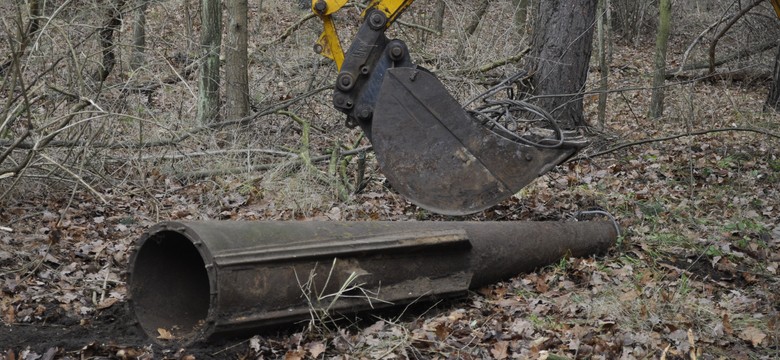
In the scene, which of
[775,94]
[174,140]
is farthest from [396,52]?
[775,94]

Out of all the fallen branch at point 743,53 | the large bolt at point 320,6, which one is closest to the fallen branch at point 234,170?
the large bolt at point 320,6

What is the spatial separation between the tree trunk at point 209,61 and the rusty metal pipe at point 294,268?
5.03 meters

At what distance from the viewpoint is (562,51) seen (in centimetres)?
950

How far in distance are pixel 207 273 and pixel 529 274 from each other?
236 centimetres

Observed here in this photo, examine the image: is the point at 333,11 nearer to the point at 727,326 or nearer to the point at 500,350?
the point at 500,350

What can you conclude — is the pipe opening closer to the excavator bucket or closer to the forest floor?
the forest floor

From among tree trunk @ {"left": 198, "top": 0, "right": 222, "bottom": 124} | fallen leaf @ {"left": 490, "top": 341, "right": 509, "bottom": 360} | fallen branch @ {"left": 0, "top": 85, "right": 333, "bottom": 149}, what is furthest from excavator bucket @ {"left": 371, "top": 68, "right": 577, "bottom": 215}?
tree trunk @ {"left": 198, "top": 0, "right": 222, "bottom": 124}

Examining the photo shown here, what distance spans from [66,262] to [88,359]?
187 centimetres

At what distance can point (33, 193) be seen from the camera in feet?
24.1

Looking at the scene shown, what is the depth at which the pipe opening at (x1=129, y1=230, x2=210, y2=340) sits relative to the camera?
15.5ft

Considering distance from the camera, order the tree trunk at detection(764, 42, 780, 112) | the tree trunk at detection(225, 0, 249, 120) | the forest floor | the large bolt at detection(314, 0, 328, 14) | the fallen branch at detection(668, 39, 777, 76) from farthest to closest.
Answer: the fallen branch at detection(668, 39, 777, 76) < the tree trunk at detection(764, 42, 780, 112) < the tree trunk at detection(225, 0, 249, 120) < the large bolt at detection(314, 0, 328, 14) < the forest floor

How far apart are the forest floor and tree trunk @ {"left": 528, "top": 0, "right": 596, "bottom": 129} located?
24.5 inches

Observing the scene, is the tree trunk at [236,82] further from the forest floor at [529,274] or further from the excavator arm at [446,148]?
the excavator arm at [446,148]

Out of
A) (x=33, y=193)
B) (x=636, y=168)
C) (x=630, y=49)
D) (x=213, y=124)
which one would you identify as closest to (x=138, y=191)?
(x=33, y=193)
